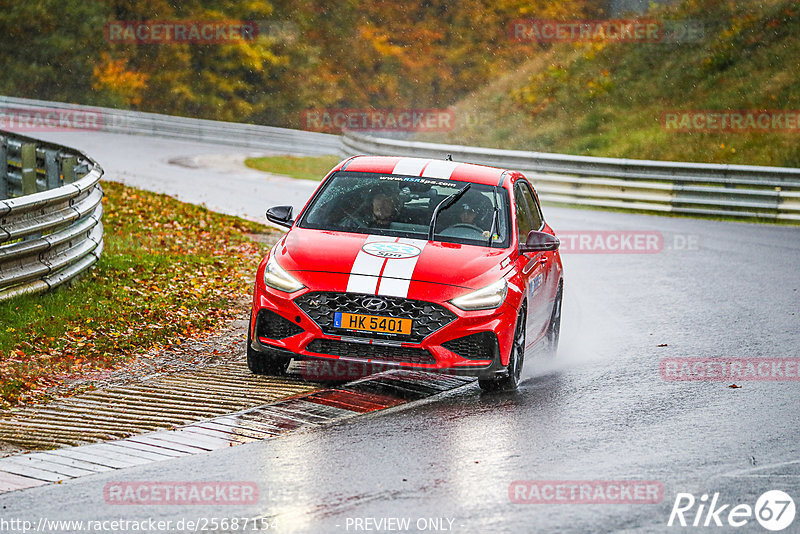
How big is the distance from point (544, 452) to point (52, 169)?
1161cm

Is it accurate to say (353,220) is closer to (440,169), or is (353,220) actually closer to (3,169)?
(440,169)

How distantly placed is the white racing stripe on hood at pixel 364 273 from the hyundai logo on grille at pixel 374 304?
60 mm

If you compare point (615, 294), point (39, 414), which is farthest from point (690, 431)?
point (615, 294)

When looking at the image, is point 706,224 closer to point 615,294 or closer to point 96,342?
point 615,294

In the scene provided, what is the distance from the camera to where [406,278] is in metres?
8.70

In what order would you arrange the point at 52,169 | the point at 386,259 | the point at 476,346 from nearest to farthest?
1. the point at 476,346
2. the point at 386,259
3. the point at 52,169

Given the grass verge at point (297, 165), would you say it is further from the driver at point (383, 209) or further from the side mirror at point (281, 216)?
the driver at point (383, 209)

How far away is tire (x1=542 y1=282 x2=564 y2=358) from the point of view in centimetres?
1089

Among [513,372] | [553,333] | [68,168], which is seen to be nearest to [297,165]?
[68,168]

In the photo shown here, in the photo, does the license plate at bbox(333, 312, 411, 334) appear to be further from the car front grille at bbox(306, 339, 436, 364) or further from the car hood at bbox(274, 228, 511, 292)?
the car hood at bbox(274, 228, 511, 292)

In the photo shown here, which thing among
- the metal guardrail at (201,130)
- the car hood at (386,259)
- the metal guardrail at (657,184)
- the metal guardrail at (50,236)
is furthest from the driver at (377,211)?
the metal guardrail at (201,130)

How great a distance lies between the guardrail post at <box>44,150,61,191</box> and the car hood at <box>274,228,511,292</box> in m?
8.45

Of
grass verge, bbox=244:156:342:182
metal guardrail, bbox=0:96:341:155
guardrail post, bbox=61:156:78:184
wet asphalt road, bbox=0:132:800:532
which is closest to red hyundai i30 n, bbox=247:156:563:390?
wet asphalt road, bbox=0:132:800:532

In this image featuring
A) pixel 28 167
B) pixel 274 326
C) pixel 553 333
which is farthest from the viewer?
pixel 28 167
